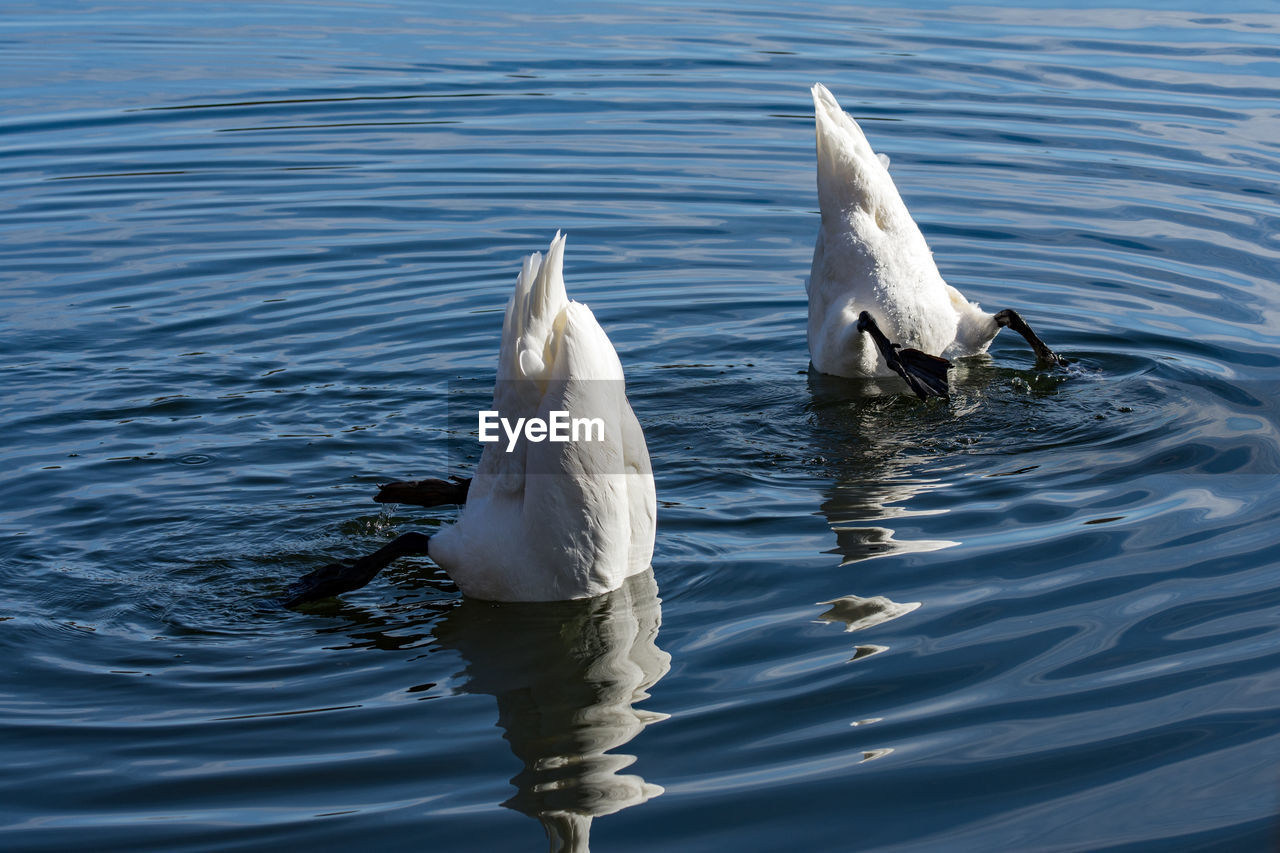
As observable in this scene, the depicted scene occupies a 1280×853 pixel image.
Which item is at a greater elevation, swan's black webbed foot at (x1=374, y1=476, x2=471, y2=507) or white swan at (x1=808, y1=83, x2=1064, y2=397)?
white swan at (x1=808, y1=83, x2=1064, y2=397)

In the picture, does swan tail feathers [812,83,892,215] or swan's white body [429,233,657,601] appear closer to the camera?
swan's white body [429,233,657,601]

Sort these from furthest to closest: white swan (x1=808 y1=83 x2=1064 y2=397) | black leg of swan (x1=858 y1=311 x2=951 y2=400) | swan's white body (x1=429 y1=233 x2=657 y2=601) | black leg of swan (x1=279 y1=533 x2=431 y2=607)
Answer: white swan (x1=808 y1=83 x2=1064 y2=397) → black leg of swan (x1=858 y1=311 x2=951 y2=400) → black leg of swan (x1=279 y1=533 x2=431 y2=607) → swan's white body (x1=429 y1=233 x2=657 y2=601)

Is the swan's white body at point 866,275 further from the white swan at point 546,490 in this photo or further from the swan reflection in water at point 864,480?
the white swan at point 546,490

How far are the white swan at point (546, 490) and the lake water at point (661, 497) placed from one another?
0.55ft

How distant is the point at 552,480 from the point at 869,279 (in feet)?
12.6

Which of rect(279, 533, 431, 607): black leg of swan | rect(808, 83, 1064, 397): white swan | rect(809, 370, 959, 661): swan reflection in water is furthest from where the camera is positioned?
rect(808, 83, 1064, 397): white swan

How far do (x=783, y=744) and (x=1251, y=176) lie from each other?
411 inches

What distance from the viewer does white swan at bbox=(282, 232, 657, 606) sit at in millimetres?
5125

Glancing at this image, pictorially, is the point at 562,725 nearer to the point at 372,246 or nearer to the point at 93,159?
the point at 372,246

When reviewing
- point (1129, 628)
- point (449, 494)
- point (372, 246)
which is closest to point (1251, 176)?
point (372, 246)

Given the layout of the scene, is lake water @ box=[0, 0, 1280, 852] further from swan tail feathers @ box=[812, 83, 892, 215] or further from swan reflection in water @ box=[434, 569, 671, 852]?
swan tail feathers @ box=[812, 83, 892, 215]

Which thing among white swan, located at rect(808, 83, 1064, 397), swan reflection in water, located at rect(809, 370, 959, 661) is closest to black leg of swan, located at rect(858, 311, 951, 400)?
white swan, located at rect(808, 83, 1064, 397)

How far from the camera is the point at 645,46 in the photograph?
1953 cm

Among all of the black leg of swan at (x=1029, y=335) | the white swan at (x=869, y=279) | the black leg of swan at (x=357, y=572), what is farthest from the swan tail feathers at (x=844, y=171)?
the black leg of swan at (x=357, y=572)
